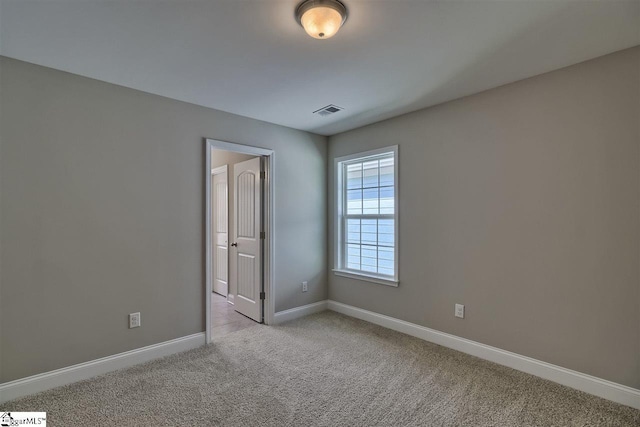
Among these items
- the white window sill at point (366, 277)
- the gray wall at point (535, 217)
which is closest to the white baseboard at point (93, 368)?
the white window sill at point (366, 277)

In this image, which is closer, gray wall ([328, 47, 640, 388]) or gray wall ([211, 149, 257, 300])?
gray wall ([328, 47, 640, 388])

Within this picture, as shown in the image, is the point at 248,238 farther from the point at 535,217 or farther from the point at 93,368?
the point at 535,217

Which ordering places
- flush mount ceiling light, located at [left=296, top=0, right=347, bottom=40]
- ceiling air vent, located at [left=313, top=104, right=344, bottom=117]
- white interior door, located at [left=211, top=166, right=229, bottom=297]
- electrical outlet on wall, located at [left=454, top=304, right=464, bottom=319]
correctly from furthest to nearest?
white interior door, located at [left=211, top=166, right=229, bottom=297], ceiling air vent, located at [left=313, top=104, right=344, bottom=117], electrical outlet on wall, located at [left=454, top=304, right=464, bottom=319], flush mount ceiling light, located at [left=296, top=0, right=347, bottom=40]

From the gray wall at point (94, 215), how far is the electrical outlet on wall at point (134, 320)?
0.15 ft

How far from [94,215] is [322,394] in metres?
2.28

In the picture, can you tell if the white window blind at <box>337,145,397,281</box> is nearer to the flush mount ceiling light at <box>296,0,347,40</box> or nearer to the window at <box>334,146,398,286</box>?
the window at <box>334,146,398,286</box>

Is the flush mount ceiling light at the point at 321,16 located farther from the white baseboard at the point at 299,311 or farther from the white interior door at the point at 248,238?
the white baseboard at the point at 299,311

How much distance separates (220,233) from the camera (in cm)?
524

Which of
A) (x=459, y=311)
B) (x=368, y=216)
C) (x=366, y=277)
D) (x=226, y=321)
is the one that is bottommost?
(x=226, y=321)

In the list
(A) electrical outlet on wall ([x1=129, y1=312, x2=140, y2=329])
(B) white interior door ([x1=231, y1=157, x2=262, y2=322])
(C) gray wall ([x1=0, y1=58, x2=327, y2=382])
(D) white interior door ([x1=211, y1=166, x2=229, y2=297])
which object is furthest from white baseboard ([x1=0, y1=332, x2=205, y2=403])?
(D) white interior door ([x1=211, y1=166, x2=229, y2=297])

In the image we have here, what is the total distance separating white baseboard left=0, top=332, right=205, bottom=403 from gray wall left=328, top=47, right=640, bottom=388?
2.29m

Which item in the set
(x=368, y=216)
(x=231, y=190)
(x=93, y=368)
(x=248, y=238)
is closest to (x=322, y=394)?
(x=93, y=368)

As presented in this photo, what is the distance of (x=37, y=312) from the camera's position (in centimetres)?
235

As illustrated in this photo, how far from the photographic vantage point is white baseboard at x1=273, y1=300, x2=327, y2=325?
3.86 m
